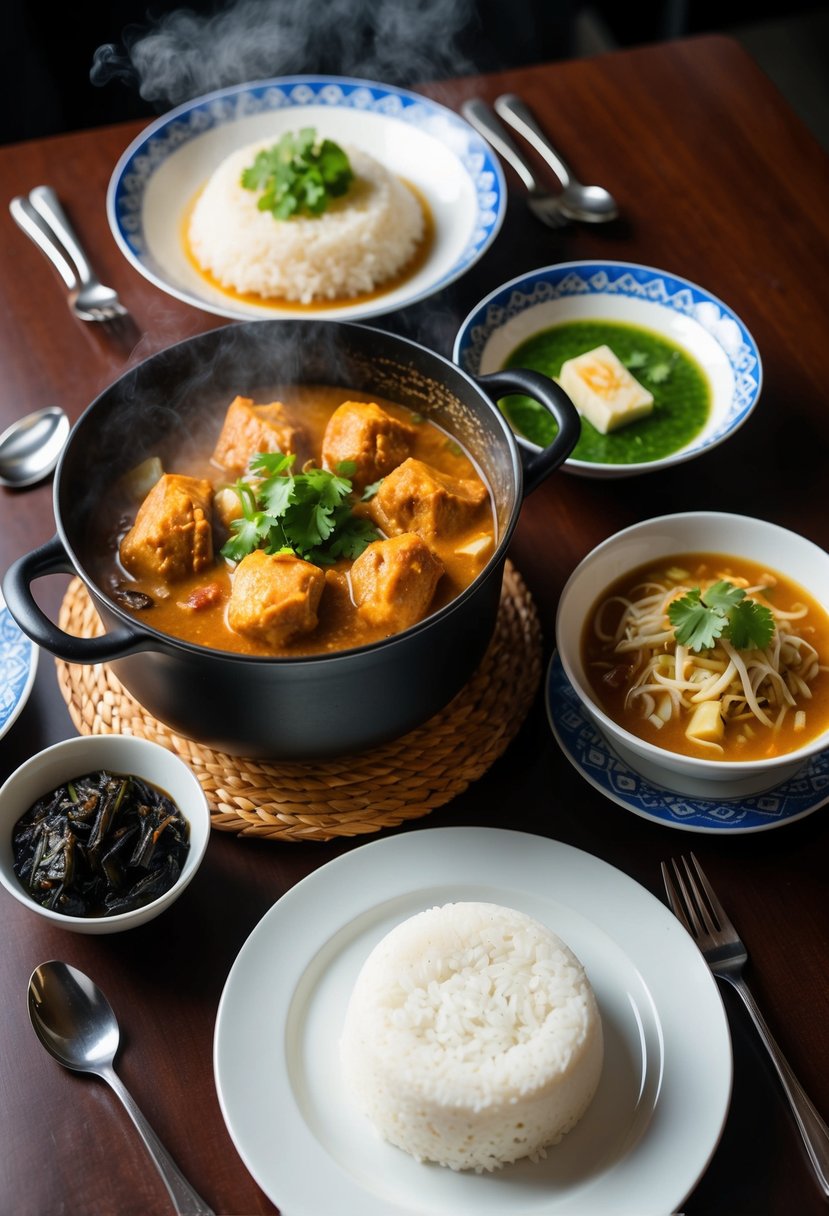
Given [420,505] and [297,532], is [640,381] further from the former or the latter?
[297,532]

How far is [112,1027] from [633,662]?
3.78 feet

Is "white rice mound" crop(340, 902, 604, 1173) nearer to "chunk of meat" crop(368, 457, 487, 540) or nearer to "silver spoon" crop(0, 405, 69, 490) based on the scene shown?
"chunk of meat" crop(368, 457, 487, 540)

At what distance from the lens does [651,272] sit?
300 cm

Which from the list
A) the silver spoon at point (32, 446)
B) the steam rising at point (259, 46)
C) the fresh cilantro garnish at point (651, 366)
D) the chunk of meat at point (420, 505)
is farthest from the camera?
the steam rising at point (259, 46)

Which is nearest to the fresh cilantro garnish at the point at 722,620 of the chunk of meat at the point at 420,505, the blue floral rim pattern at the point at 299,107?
the chunk of meat at the point at 420,505

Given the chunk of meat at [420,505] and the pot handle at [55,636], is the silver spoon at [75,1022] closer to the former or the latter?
the pot handle at [55,636]

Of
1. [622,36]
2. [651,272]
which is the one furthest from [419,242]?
[622,36]

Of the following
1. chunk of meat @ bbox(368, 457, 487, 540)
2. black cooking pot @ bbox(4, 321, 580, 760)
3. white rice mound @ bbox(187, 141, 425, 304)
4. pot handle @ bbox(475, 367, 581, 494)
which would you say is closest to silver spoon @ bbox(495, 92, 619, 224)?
white rice mound @ bbox(187, 141, 425, 304)

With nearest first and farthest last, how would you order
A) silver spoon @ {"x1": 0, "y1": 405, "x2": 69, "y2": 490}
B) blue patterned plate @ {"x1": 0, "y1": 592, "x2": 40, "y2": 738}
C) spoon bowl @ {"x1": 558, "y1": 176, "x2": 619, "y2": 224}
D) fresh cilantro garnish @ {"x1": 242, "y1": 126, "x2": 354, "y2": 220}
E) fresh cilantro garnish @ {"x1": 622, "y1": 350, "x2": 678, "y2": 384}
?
blue patterned plate @ {"x1": 0, "y1": 592, "x2": 40, "y2": 738} < silver spoon @ {"x1": 0, "y1": 405, "x2": 69, "y2": 490} < fresh cilantro garnish @ {"x1": 622, "y1": 350, "x2": 678, "y2": 384} < fresh cilantro garnish @ {"x1": 242, "y1": 126, "x2": 354, "y2": 220} < spoon bowl @ {"x1": 558, "y1": 176, "x2": 619, "y2": 224}

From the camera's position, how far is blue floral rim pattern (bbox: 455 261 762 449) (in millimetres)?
2781

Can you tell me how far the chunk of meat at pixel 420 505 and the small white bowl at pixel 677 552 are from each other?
27cm

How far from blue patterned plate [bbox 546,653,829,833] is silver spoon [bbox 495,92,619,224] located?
5.81 feet

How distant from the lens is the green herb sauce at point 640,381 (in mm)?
2750

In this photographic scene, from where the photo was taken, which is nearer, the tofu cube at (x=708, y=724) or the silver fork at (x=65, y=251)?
the tofu cube at (x=708, y=724)
